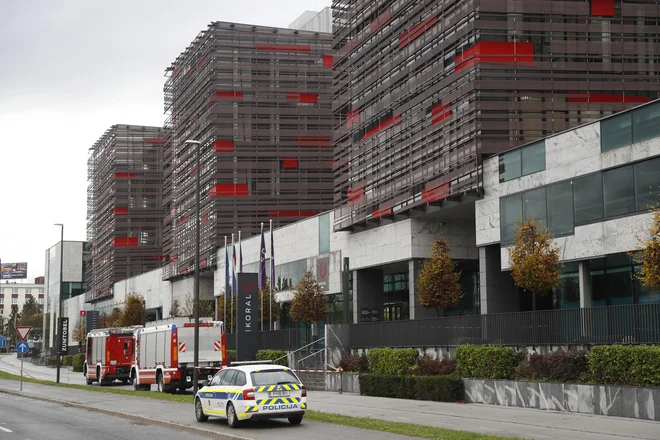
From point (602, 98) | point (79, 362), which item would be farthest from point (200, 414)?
point (79, 362)

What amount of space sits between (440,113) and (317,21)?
41.5m

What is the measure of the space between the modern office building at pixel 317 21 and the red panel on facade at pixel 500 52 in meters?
40.4

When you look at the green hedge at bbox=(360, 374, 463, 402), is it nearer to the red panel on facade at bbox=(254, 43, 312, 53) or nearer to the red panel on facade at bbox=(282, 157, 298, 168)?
the red panel on facade at bbox=(282, 157, 298, 168)

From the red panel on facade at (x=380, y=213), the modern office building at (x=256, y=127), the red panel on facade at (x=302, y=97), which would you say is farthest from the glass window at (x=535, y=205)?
the red panel on facade at (x=302, y=97)

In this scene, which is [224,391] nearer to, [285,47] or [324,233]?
[324,233]

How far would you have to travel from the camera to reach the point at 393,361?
33406mm

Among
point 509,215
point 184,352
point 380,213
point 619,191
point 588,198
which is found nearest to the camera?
point 619,191

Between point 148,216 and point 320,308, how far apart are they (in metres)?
63.2

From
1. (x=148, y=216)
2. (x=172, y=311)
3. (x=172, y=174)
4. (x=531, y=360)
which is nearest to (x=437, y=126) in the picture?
(x=531, y=360)

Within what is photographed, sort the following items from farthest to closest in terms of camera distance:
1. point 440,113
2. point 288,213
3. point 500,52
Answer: point 288,213 < point 440,113 < point 500,52

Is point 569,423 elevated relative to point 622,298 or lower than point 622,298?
lower

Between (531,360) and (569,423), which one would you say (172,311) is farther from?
(569,423)

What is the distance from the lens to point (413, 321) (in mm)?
34000

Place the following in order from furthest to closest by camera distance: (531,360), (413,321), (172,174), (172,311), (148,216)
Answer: (148,216)
(172,174)
(172,311)
(413,321)
(531,360)
